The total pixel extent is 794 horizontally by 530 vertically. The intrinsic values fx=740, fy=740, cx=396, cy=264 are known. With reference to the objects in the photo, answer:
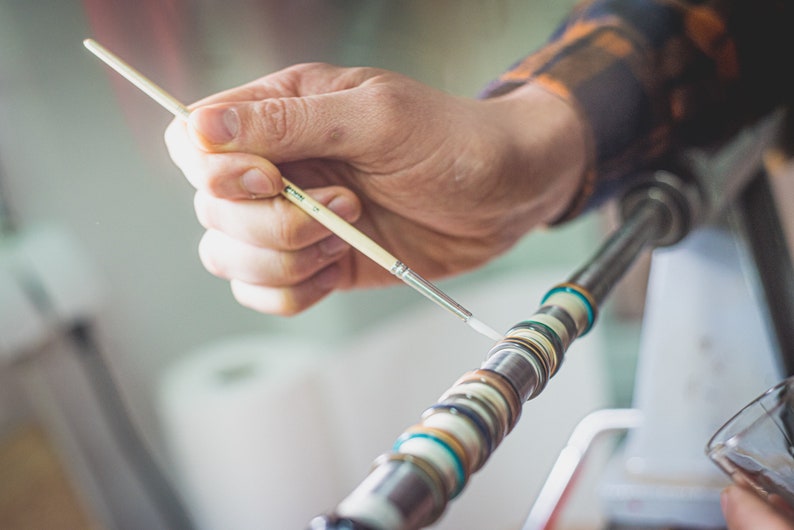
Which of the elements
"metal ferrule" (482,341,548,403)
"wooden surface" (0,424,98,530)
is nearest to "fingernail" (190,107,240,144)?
"metal ferrule" (482,341,548,403)

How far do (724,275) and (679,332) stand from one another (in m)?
0.05

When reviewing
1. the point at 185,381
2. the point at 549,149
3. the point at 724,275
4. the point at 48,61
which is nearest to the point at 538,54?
the point at 549,149

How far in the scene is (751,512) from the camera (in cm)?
33

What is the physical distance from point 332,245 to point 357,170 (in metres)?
0.04

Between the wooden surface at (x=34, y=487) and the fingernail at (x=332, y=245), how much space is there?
48 cm

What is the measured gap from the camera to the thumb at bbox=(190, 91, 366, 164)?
279 mm

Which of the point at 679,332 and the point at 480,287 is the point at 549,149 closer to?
the point at 679,332

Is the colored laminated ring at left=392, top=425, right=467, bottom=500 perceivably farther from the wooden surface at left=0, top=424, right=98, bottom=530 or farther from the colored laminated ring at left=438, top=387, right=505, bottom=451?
the wooden surface at left=0, top=424, right=98, bottom=530

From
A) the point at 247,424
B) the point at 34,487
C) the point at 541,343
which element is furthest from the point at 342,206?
the point at 34,487

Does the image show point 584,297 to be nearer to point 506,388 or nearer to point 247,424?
point 506,388

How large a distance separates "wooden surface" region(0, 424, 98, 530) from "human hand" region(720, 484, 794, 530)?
1.99 feet

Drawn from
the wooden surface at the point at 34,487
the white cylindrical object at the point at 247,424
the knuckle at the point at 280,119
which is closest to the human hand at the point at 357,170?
the knuckle at the point at 280,119

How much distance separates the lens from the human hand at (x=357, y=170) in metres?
0.29

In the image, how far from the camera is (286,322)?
874 millimetres
